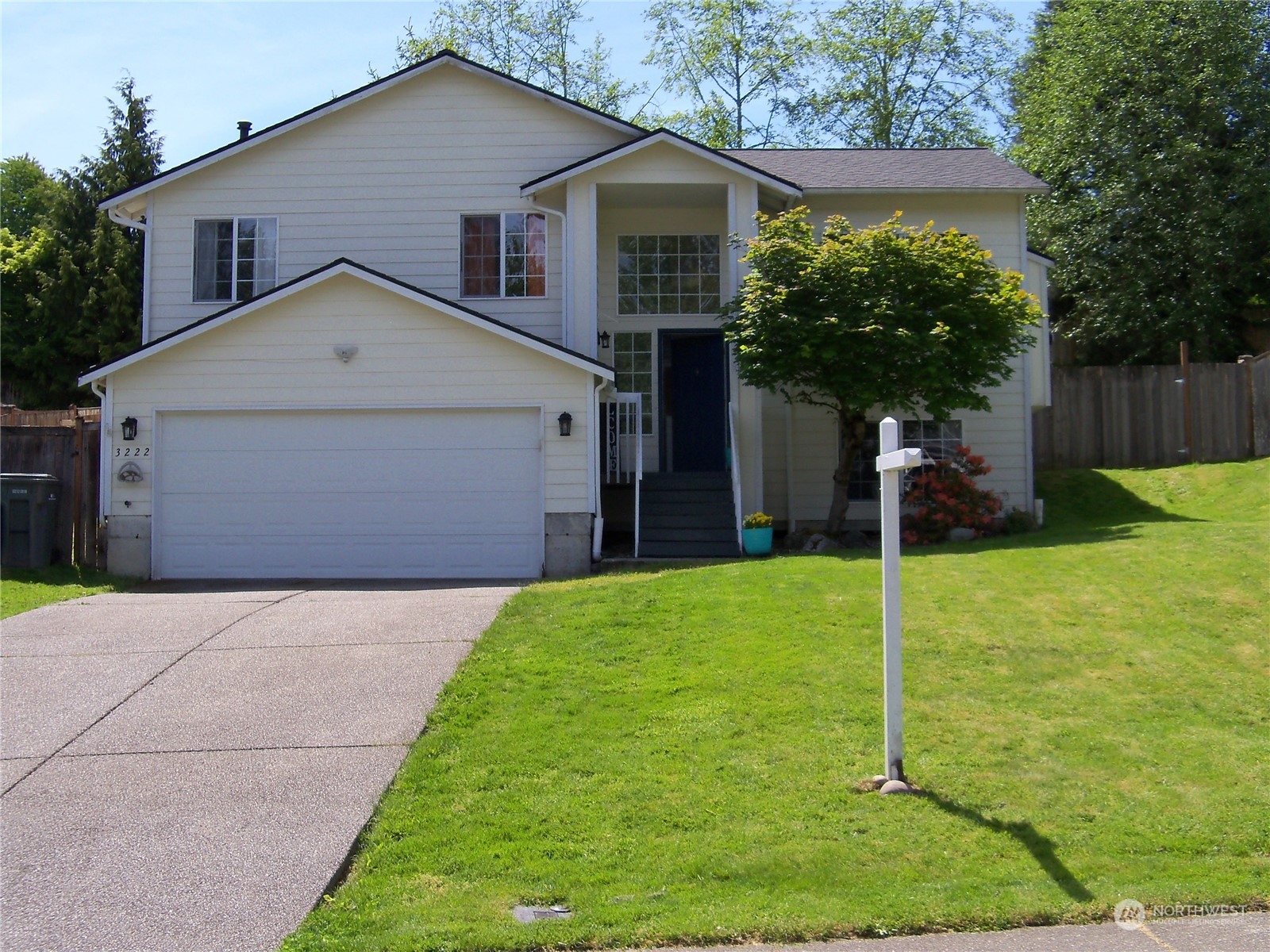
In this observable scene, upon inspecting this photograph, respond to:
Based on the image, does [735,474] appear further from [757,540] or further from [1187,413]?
[1187,413]

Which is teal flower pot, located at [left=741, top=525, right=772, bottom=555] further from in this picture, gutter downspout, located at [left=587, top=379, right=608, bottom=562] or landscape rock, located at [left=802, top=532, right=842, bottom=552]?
gutter downspout, located at [left=587, top=379, right=608, bottom=562]

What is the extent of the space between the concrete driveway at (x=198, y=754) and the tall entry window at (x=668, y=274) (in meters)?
A: 7.46

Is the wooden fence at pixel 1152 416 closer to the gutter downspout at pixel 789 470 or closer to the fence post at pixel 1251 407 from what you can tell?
the fence post at pixel 1251 407

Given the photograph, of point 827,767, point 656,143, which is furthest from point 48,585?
point 827,767

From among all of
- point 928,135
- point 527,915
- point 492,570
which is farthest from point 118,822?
point 928,135

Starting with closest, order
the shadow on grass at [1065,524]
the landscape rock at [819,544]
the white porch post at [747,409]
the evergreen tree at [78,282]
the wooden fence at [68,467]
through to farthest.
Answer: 1. the shadow on grass at [1065,524]
2. the wooden fence at [68,467]
3. the landscape rock at [819,544]
4. the white porch post at [747,409]
5. the evergreen tree at [78,282]

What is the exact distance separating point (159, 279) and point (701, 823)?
1397cm

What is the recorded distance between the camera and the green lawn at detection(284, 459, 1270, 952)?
15.9 ft

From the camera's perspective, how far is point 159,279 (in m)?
16.6

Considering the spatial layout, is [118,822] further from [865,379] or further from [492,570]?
[865,379]

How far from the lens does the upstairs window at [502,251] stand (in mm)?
16469

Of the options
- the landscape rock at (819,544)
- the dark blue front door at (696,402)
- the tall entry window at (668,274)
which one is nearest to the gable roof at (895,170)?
the tall entry window at (668,274)

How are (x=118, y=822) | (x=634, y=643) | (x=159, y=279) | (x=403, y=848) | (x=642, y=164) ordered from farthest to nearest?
(x=159, y=279)
(x=642, y=164)
(x=634, y=643)
(x=118, y=822)
(x=403, y=848)

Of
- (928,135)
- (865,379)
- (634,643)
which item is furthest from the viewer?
(928,135)
